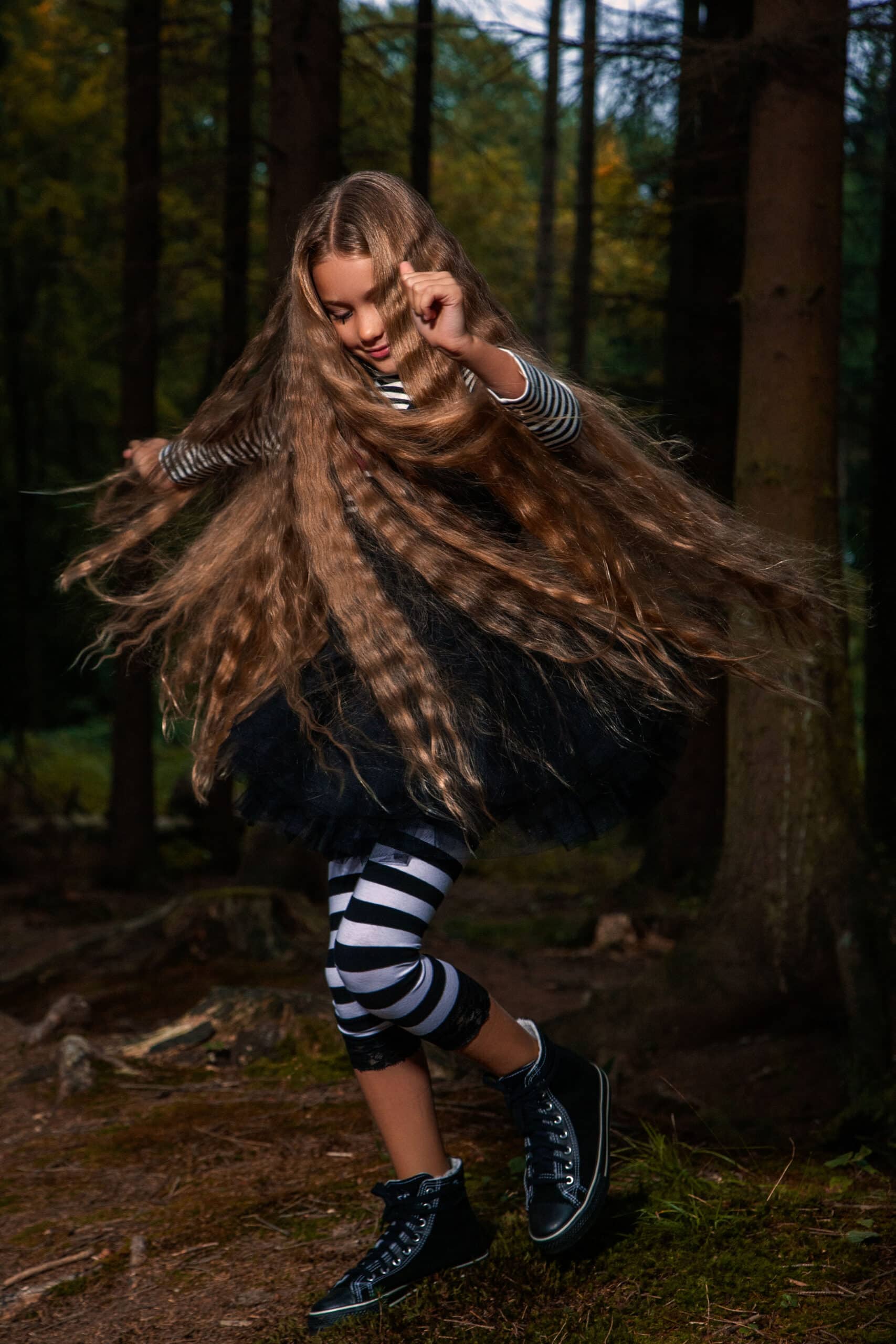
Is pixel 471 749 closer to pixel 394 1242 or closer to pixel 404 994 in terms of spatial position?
pixel 404 994

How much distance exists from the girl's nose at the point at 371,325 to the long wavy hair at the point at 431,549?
21 millimetres

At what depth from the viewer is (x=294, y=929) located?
6.59 m

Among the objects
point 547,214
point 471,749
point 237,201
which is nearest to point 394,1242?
point 471,749

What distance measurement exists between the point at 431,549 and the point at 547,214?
55.0ft

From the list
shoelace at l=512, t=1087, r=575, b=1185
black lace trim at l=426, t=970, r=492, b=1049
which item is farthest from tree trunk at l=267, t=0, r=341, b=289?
shoelace at l=512, t=1087, r=575, b=1185

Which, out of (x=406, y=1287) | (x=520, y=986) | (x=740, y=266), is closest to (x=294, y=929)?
(x=520, y=986)

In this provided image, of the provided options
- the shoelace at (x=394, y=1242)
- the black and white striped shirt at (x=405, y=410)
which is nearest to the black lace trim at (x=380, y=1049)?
the shoelace at (x=394, y=1242)

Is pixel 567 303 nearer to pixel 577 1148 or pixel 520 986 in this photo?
pixel 520 986

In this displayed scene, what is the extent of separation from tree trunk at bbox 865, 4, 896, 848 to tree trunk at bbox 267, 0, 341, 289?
3.92 metres

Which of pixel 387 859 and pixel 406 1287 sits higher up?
pixel 387 859

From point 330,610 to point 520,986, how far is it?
178 inches

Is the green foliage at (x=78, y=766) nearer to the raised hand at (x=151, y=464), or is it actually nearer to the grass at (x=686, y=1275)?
the raised hand at (x=151, y=464)

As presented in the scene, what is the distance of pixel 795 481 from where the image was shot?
4391mm

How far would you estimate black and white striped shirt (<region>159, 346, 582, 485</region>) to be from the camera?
253cm
